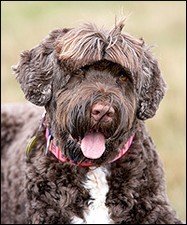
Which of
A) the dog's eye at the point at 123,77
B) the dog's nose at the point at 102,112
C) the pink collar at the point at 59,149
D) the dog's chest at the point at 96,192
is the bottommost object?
the dog's chest at the point at 96,192

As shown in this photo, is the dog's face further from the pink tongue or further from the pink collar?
the pink collar

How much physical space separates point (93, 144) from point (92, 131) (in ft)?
0.33

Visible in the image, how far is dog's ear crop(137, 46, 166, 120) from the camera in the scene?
290 inches

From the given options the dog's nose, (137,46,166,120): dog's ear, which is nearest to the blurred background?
(137,46,166,120): dog's ear

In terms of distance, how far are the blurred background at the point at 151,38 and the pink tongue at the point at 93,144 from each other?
231 centimetres

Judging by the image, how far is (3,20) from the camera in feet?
52.5

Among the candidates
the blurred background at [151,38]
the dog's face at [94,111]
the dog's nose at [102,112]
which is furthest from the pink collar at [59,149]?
the blurred background at [151,38]

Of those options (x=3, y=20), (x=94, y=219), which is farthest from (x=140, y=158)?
(x=3, y=20)

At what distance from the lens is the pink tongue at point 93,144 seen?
708 cm

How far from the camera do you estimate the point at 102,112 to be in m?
6.75

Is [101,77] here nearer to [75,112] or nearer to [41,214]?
[75,112]

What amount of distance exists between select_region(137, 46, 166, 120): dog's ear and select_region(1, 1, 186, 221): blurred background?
199 cm

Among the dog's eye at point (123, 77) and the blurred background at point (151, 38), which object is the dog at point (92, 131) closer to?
the dog's eye at point (123, 77)

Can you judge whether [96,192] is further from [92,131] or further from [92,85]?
[92,85]
